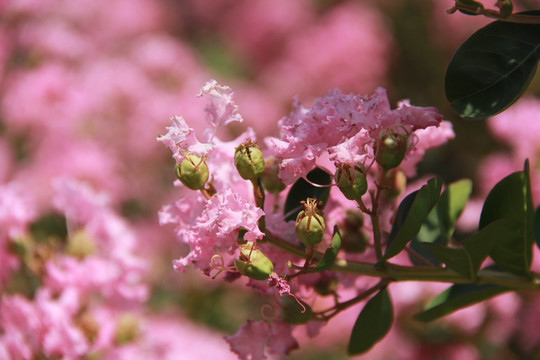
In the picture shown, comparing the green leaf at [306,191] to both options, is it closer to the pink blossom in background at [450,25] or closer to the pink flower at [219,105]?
the pink flower at [219,105]

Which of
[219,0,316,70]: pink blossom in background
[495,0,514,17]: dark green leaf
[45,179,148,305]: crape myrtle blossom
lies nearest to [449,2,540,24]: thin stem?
[495,0,514,17]: dark green leaf

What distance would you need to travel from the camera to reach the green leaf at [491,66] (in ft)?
1.60

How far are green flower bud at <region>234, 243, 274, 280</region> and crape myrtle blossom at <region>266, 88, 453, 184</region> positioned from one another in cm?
7

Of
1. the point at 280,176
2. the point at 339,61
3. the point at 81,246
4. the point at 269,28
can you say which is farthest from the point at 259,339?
the point at 269,28

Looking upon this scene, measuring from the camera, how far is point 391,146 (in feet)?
1.53

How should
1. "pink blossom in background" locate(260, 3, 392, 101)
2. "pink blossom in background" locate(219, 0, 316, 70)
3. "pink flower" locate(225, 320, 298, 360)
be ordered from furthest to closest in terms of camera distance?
"pink blossom in background" locate(219, 0, 316, 70), "pink blossom in background" locate(260, 3, 392, 101), "pink flower" locate(225, 320, 298, 360)

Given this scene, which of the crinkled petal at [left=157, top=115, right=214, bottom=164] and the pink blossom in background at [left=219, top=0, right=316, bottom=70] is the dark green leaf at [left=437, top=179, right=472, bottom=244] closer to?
the crinkled petal at [left=157, top=115, right=214, bottom=164]

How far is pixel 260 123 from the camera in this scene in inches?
90.0

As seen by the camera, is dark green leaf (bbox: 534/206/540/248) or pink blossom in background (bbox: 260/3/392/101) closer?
dark green leaf (bbox: 534/206/540/248)

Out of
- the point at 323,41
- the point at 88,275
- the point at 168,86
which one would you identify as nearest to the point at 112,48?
the point at 168,86

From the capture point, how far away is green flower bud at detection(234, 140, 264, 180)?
47 centimetres

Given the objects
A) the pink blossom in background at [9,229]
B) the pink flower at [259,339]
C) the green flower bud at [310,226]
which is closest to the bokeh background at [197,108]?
the pink blossom in background at [9,229]

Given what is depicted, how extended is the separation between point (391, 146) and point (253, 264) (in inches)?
5.5

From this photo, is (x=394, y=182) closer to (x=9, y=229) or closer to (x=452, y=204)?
(x=452, y=204)
